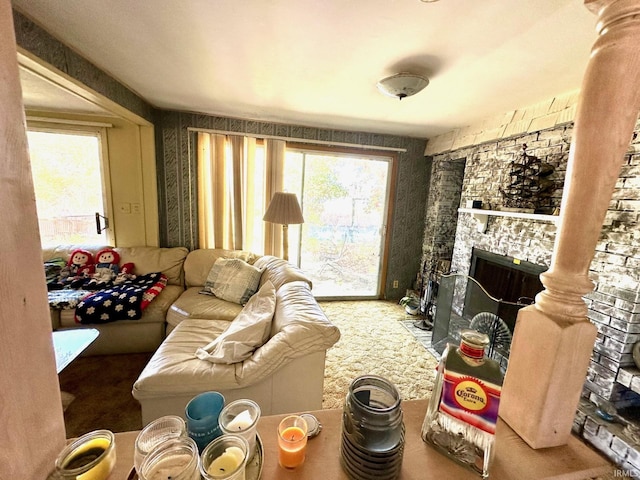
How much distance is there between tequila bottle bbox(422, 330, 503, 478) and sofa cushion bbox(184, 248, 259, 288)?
8.77 feet

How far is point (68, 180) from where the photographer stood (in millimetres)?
2922

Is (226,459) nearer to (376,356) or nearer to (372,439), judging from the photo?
(372,439)

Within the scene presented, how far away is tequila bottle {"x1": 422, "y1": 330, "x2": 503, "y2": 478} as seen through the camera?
1.51 ft

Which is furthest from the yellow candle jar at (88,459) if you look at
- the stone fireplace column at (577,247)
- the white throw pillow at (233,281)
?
the white throw pillow at (233,281)

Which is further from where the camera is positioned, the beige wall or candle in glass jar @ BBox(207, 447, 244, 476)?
the beige wall

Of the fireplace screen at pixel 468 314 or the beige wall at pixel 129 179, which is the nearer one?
the fireplace screen at pixel 468 314

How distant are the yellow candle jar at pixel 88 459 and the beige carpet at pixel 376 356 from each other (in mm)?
1458

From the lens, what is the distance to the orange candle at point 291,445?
483 millimetres

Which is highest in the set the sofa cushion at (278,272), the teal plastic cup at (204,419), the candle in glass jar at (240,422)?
the candle in glass jar at (240,422)

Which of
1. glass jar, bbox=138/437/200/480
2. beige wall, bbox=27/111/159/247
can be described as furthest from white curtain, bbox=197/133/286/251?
glass jar, bbox=138/437/200/480

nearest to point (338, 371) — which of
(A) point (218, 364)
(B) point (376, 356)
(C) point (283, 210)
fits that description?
(B) point (376, 356)

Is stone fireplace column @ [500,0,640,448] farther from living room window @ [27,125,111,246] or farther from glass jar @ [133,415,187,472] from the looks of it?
living room window @ [27,125,111,246]

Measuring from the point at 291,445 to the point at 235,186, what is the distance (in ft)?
9.68

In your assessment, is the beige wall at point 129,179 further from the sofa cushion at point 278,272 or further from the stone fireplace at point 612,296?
the stone fireplace at point 612,296
